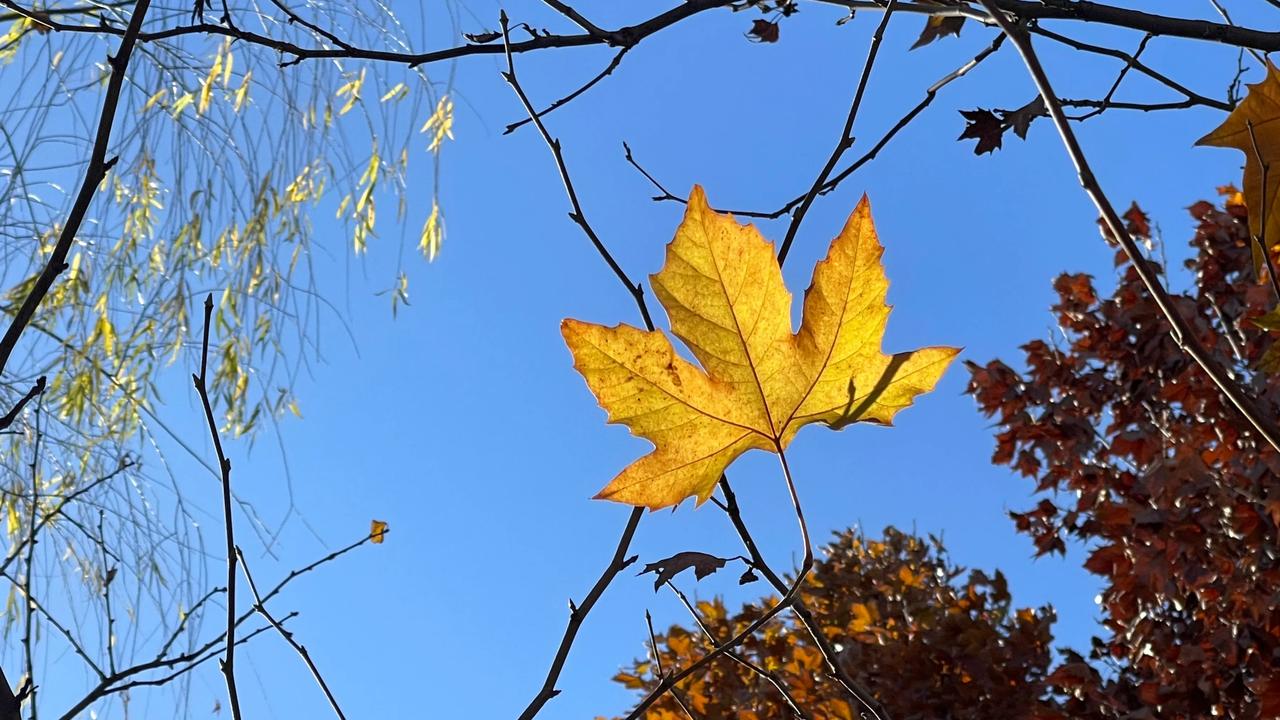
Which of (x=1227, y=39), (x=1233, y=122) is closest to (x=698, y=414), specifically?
(x=1233, y=122)

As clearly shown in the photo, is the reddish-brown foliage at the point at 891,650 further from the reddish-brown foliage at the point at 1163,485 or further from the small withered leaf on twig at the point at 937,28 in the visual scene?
the small withered leaf on twig at the point at 937,28

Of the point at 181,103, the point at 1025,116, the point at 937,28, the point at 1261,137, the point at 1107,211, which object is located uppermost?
the point at 181,103

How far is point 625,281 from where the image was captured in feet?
2.10

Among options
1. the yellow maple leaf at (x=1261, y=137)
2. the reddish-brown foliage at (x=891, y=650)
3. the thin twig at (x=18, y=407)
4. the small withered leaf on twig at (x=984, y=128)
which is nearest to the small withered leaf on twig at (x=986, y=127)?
the small withered leaf on twig at (x=984, y=128)

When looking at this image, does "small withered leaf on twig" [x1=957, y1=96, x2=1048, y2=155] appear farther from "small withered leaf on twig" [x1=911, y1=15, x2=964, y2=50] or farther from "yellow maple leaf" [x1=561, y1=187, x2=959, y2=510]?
"yellow maple leaf" [x1=561, y1=187, x2=959, y2=510]

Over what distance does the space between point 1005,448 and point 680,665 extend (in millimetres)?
1326

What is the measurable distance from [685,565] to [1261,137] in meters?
0.51

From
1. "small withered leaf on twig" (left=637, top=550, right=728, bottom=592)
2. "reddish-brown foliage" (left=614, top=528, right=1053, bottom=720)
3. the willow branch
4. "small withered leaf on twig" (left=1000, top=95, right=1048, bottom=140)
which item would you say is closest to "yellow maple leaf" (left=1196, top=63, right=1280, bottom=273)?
"small withered leaf on twig" (left=1000, top=95, right=1048, bottom=140)

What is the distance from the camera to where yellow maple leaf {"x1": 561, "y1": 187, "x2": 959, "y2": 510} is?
53cm

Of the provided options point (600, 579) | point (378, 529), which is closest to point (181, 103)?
point (378, 529)

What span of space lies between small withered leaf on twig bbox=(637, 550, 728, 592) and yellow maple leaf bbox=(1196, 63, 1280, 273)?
40cm

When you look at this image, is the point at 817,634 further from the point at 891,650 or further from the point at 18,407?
the point at 891,650

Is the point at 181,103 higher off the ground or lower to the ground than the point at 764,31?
higher

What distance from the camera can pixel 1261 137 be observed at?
0.71 meters
